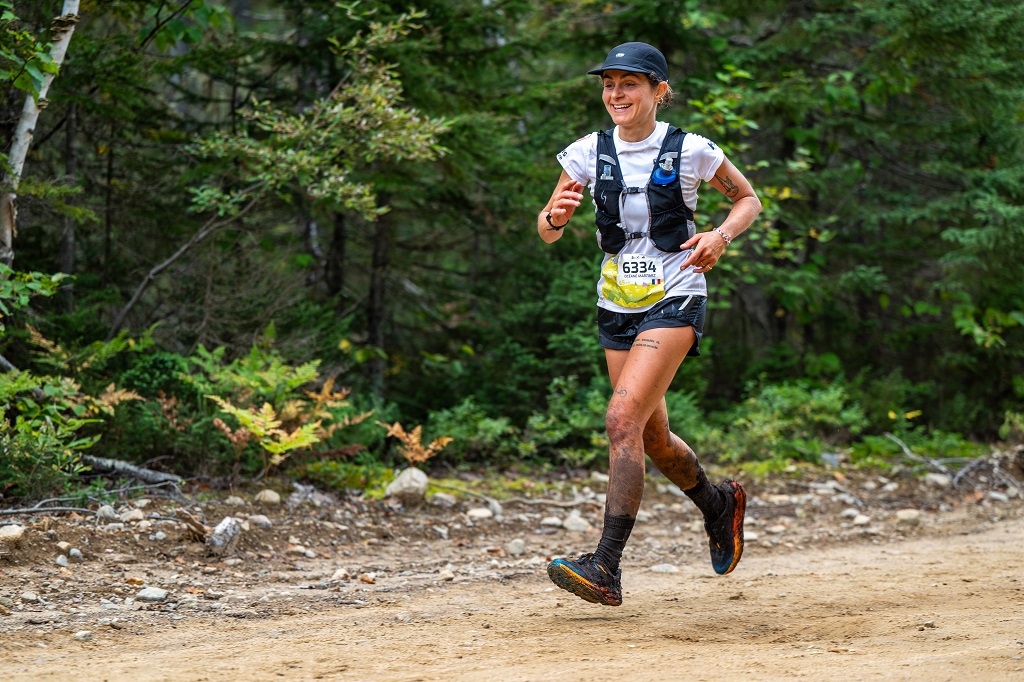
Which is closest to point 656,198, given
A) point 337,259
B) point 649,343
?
point 649,343

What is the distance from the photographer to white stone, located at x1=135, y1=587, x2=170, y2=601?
4121 mm

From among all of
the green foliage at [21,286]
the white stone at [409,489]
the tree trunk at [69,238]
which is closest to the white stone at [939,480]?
the white stone at [409,489]

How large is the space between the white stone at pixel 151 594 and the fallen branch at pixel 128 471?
5.80 feet

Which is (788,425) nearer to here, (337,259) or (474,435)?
(474,435)

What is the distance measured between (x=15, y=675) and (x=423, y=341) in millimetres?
8066

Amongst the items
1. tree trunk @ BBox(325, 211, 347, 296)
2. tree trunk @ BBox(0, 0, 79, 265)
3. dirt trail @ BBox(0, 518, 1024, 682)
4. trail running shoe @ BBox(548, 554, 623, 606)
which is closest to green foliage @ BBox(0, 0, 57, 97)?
tree trunk @ BBox(0, 0, 79, 265)

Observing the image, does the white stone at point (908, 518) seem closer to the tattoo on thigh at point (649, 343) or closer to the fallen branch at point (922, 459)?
the fallen branch at point (922, 459)

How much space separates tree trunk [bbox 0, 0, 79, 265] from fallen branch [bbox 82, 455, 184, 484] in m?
1.39

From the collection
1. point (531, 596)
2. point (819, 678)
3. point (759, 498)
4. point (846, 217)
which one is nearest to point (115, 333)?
point (531, 596)

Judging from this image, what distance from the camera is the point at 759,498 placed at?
7.64m

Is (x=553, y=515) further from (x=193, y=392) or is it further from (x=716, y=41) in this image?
(x=716, y=41)

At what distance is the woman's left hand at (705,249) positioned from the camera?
3764mm

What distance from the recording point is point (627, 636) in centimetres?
365

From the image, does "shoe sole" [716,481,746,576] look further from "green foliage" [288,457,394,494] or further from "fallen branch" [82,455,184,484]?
"fallen branch" [82,455,184,484]
